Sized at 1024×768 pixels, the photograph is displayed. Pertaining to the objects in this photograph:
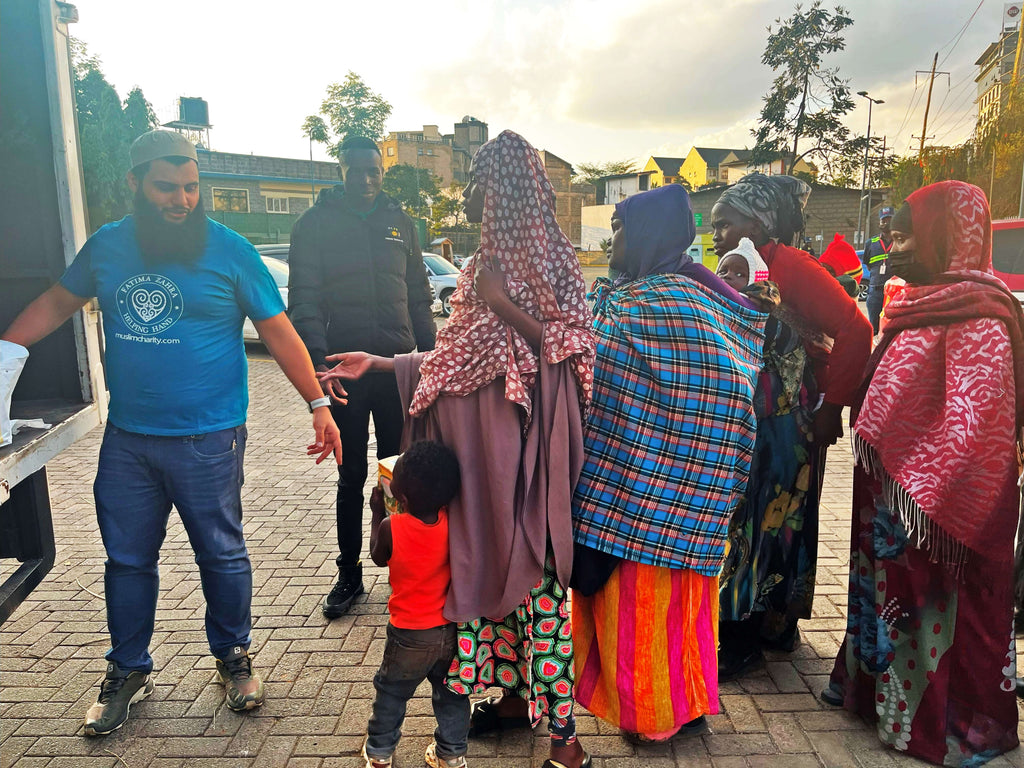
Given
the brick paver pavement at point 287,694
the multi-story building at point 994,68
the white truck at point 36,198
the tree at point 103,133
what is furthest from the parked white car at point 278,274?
the multi-story building at point 994,68

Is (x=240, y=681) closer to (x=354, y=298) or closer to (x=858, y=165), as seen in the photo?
(x=354, y=298)

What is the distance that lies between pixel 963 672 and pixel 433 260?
52.1ft

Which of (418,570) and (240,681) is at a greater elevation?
(418,570)

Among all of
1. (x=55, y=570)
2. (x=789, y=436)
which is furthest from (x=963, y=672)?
(x=55, y=570)

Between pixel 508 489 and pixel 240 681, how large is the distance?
143 centimetres

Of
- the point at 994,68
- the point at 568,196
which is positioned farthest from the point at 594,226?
the point at 994,68

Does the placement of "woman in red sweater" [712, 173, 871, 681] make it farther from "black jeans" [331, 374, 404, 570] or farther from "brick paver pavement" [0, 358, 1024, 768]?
"black jeans" [331, 374, 404, 570]

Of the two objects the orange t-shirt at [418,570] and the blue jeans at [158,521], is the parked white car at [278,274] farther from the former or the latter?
the orange t-shirt at [418,570]

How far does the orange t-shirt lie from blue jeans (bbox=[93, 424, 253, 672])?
836 mm

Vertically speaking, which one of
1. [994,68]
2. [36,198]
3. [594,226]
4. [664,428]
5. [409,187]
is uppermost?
[994,68]

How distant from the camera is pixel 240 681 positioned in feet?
8.96

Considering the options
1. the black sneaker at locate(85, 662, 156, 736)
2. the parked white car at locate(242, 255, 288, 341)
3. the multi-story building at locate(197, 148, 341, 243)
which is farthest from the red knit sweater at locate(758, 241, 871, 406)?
the multi-story building at locate(197, 148, 341, 243)

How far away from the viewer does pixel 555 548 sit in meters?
2.23

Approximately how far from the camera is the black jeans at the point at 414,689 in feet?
7.22
